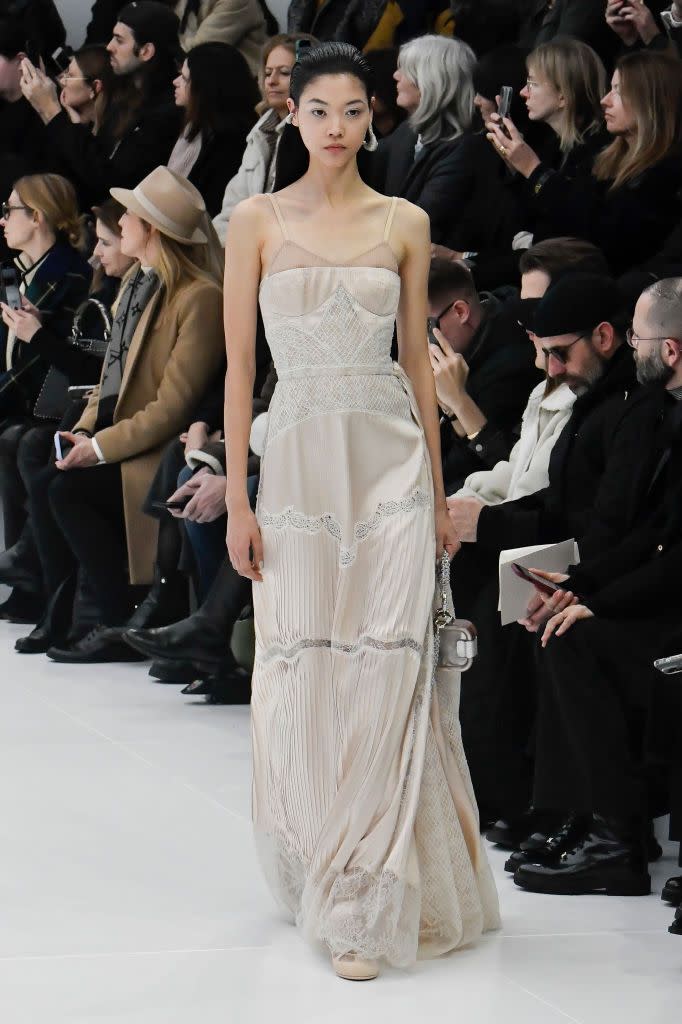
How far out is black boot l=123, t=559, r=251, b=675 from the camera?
543 cm

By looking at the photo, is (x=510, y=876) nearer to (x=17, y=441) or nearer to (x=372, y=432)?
(x=372, y=432)

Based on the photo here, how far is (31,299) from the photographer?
708cm

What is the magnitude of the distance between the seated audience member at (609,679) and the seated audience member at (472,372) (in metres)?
0.82

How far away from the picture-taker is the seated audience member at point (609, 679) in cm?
362

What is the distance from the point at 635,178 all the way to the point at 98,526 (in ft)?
7.77

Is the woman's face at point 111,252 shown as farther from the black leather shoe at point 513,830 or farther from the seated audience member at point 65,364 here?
the black leather shoe at point 513,830

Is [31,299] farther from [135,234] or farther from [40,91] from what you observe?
[40,91]

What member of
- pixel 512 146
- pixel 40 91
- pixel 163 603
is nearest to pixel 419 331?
pixel 512 146

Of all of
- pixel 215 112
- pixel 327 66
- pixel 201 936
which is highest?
pixel 215 112

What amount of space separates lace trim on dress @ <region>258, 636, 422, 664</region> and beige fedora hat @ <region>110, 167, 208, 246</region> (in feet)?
9.73

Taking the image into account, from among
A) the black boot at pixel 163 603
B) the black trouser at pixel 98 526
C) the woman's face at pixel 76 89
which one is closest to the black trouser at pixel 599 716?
the black boot at pixel 163 603

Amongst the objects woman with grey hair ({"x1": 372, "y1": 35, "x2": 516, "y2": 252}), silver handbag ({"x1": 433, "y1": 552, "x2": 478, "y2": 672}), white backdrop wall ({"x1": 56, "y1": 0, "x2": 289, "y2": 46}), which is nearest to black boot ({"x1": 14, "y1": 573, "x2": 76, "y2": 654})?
woman with grey hair ({"x1": 372, "y1": 35, "x2": 516, "y2": 252})

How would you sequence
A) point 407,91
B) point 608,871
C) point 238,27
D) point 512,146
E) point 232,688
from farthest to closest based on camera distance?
1. point 238,27
2. point 407,91
3. point 232,688
4. point 512,146
5. point 608,871

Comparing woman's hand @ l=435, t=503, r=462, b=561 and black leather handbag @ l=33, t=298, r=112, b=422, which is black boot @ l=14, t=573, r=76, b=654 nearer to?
black leather handbag @ l=33, t=298, r=112, b=422
